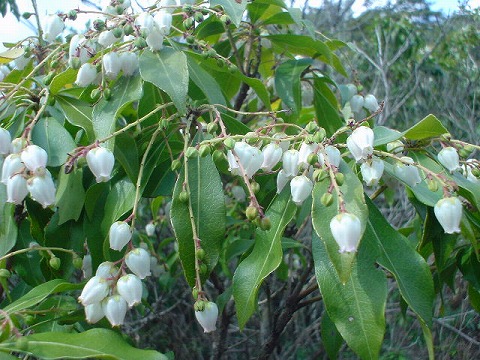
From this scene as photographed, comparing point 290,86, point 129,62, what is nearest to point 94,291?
point 129,62

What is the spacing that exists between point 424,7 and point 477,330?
17.5 feet

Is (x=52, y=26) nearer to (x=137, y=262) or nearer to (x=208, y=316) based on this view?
(x=137, y=262)

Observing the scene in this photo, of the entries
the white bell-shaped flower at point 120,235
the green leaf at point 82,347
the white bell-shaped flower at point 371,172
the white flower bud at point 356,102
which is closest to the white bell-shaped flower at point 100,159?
the white bell-shaped flower at point 120,235

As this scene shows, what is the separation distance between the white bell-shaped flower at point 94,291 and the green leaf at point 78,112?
0.37m

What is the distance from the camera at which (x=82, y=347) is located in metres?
0.98

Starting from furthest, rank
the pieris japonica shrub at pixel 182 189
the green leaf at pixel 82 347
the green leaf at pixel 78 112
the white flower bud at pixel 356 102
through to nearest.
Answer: the white flower bud at pixel 356 102 → the green leaf at pixel 78 112 → the pieris japonica shrub at pixel 182 189 → the green leaf at pixel 82 347

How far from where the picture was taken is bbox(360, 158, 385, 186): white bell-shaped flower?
1.16 metres

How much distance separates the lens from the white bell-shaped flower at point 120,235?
1139 mm

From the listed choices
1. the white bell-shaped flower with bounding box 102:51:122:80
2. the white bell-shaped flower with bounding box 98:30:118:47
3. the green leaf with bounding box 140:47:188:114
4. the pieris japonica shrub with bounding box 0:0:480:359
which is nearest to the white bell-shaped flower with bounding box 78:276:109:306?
the pieris japonica shrub with bounding box 0:0:480:359

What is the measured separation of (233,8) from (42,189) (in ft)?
2.16

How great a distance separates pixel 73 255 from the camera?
4.18 feet

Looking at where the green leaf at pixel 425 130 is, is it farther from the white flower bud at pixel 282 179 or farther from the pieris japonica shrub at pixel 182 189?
the white flower bud at pixel 282 179

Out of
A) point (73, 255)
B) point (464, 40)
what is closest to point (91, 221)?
point (73, 255)

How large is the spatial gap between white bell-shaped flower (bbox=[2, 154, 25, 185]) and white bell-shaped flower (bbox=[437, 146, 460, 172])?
→ 91 cm
